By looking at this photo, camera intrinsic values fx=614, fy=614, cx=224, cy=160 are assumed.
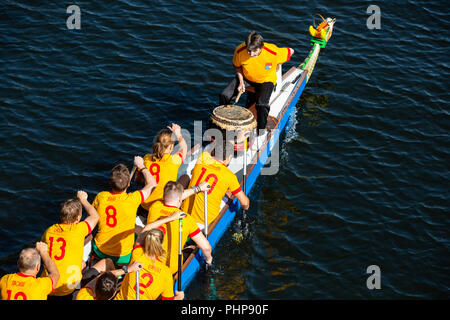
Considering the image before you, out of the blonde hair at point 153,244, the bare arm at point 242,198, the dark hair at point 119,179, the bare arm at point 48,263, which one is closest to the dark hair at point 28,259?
the bare arm at point 48,263

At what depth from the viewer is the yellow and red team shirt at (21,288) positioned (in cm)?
1017

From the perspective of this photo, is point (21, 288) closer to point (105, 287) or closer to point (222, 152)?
point (105, 287)

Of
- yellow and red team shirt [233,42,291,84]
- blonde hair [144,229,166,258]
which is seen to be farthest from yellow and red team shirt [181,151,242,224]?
yellow and red team shirt [233,42,291,84]

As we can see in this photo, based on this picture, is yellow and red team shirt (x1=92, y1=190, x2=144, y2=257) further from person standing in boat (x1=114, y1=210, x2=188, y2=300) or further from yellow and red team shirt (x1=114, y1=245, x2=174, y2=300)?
yellow and red team shirt (x1=114, y1=245, x2=174, y2=300)

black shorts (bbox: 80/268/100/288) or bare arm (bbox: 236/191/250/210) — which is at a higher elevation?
bare arm (bbox: 236/191/250/210)

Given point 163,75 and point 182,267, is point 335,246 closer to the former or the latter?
point 182,267

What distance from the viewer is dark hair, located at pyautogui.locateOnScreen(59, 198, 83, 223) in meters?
11.0

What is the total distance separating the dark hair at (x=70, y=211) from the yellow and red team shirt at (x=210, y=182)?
291cm

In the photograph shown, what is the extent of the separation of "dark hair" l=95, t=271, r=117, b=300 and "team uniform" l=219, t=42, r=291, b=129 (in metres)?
7.52

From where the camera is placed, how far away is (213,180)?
43.1ft

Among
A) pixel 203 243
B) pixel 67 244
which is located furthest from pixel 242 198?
pixel 67 244

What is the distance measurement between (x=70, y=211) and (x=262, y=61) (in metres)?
7.12

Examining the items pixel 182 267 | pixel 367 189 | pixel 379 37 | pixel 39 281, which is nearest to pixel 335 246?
pixel 367 189

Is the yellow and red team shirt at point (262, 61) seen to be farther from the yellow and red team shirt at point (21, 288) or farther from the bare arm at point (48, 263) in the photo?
the yellow and red team shirt at point (21, 288)
